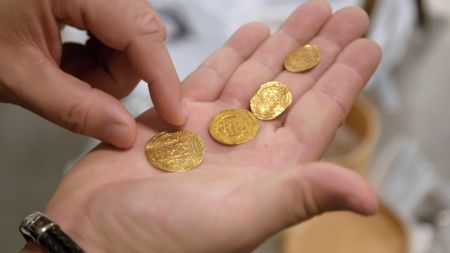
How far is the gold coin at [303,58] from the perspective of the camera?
1.10m

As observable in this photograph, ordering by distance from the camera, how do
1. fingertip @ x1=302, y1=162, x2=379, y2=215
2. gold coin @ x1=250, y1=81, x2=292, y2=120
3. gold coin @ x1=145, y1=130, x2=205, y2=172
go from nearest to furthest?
fingertip @ x1=302, y1=162, x2=379, y2=215 → gold coin @ x1=145, y1=130, x2=205, y2=172 → gold coin @ x1=250, y1=81, x2=292, y2=120

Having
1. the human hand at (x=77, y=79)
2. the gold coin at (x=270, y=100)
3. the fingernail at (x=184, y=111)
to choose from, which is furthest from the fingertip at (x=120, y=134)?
the gold coin at (x=270, y=100)

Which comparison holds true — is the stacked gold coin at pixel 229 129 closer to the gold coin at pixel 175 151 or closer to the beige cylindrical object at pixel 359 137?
the gold coin at pixel 175 151

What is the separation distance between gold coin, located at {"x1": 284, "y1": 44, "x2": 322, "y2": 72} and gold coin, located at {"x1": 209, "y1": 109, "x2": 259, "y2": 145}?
6.2 inches

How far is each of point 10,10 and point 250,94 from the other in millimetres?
498

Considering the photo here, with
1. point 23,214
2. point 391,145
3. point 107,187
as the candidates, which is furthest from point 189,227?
point 391,145

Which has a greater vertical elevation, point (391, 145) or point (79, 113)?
point (79, 113)

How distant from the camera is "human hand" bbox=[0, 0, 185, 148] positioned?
928mm

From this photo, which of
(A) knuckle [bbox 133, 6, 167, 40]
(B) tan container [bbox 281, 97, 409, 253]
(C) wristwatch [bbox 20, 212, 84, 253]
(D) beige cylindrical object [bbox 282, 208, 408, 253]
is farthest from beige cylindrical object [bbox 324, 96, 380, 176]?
(C) wristwatch [bbox 20, 212, 84, 253]

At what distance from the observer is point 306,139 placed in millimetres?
910

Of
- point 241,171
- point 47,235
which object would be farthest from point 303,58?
point 47,235

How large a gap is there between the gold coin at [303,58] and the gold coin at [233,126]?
16cm

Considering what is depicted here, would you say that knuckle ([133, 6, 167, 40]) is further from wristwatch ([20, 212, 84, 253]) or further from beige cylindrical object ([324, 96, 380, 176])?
beige cylindrical object ([324, 96, 380, 176])

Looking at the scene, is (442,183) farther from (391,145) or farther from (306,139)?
(306,139)
